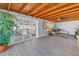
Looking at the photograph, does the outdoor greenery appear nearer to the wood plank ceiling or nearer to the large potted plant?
the large potted plant

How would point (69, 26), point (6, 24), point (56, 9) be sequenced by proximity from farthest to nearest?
point (56, 9), point (6, 24), point (69, 26)

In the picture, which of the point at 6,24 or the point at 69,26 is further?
the point at 6,24

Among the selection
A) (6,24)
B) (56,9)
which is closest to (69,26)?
(56,9)

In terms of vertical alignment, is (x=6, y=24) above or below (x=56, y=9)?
below

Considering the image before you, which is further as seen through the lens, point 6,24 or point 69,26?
point 6,24

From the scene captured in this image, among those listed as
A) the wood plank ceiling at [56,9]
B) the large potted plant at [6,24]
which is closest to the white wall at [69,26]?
the wood plank ceiling at [56,9]

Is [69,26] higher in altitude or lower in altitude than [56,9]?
lower

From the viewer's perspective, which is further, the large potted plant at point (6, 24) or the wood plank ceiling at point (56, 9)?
the large potted plant at point (6, 24)

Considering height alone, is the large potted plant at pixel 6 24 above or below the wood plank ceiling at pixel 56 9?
below

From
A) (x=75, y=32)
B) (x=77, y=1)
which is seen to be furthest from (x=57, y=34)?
(x=77, y=1)

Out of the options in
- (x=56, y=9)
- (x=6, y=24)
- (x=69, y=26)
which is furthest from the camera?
(x=56, y=9)

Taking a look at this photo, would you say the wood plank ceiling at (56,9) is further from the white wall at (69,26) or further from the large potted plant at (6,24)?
the large potted plant at (6,24)

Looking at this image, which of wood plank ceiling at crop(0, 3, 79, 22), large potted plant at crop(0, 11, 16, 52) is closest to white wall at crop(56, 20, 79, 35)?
wood plank ceiling at crop(0, 3, 79, 22)

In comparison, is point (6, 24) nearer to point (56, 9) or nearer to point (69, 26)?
point (56, 9)
